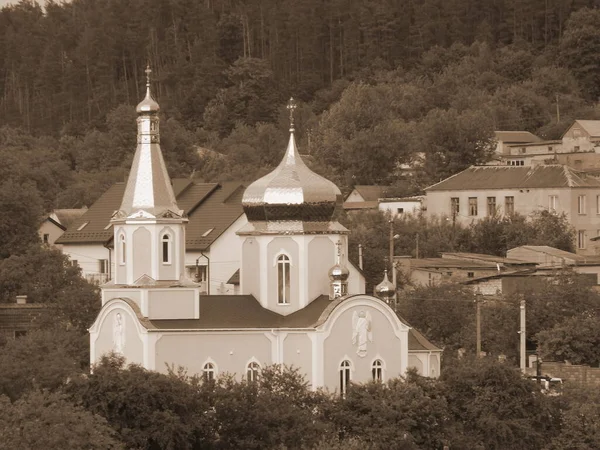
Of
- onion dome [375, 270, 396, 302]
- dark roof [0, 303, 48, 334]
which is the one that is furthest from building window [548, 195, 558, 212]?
onion dome [375, 270, 396, 302]

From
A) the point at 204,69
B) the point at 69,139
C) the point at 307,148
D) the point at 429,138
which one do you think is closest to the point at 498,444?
the point at 429,138

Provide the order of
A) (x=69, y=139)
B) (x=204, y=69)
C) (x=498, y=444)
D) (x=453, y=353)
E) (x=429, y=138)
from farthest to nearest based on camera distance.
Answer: (x=204, y=69), (x=69, y=139), (x=429, y=138), (x=453, y=353), (x=498, y=444)

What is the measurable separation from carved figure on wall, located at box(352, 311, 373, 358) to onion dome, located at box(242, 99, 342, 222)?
2796 mm

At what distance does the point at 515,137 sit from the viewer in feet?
319

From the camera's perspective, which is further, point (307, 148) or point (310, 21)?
point (310, 21)

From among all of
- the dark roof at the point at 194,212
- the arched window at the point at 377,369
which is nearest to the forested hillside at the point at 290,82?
the dark roof at the point at 194,212

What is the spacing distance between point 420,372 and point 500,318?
11.1 meters

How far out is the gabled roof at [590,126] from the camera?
312 feet

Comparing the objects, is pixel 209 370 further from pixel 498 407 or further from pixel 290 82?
pixel 290 82

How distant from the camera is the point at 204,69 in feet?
426

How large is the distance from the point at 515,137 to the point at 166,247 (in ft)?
161

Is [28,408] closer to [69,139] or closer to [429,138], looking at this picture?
[429,138]

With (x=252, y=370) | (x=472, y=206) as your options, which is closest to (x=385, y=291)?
(x=252, y=370)

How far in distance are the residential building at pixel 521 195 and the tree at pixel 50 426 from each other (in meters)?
36.9
